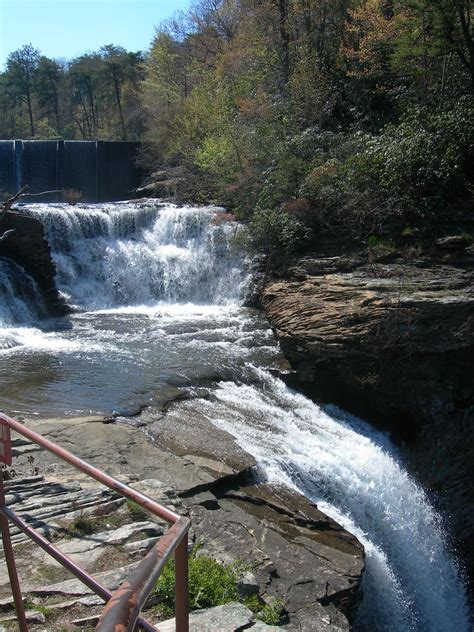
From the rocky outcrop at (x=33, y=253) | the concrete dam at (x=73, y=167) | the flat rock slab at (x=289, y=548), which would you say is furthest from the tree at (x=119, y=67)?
the flat rock slab at (x=289, y=548)

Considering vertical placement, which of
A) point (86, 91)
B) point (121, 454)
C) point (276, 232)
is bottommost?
point (121, 454)

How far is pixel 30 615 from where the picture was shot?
3086 mm

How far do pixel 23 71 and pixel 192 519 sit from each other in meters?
45.3

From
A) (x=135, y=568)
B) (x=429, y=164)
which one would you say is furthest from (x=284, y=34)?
(x=135, y=568)

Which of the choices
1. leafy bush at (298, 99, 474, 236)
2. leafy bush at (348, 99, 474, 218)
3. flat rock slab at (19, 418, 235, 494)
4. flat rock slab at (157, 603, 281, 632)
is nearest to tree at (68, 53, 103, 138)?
leafy bush at (298, 99, 474, 236)

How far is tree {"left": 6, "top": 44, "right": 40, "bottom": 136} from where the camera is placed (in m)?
42.1

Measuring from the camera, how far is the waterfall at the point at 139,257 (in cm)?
1617

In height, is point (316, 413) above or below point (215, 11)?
below

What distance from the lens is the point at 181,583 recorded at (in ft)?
5.52

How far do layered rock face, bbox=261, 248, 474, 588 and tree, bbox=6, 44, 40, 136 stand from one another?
3948cm

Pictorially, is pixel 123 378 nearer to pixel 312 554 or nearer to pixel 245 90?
pixel 312 554

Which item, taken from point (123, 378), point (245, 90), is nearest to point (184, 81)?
point (245, 90)

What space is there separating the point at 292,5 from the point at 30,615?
21.5 meters

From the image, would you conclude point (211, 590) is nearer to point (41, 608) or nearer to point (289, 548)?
point (41, 608)
